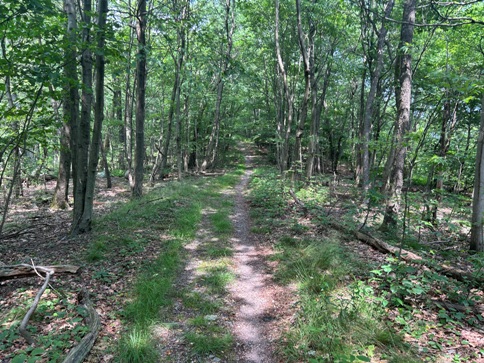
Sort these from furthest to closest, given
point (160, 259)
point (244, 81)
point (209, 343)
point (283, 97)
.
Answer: point (283, 97), point (244, 81), point (160, 259), point (209, 343)

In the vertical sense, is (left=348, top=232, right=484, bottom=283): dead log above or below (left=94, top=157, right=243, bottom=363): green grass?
above

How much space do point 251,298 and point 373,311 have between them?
1979 millimetres

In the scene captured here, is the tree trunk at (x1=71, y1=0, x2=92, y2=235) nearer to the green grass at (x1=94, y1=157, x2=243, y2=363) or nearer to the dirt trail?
the green grass at (x1=94, y1=157, x2=243, y2=363)

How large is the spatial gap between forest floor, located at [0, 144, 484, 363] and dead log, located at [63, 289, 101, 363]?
12 centimetres

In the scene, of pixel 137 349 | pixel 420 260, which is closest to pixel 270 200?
pixel 420 260

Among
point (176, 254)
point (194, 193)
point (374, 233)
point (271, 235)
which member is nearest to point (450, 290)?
point (374, 233)

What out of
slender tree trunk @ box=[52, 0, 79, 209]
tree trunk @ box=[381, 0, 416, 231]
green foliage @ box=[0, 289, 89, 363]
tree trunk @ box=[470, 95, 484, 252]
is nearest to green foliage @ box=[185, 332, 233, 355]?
green foliage @ box=[0, 289, 89, 363]

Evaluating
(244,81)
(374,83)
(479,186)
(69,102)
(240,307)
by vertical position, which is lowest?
(240,307)

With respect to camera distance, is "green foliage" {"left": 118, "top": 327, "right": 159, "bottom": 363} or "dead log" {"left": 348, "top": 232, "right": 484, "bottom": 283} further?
"dead log" {"left": 348, "top": 232, "right": 484, "bottom": 283}

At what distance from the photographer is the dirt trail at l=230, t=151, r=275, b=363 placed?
3.71 m

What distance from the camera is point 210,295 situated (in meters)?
4.95

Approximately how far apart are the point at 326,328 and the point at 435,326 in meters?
1.47

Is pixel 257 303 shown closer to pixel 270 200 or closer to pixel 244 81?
pixel 270 200

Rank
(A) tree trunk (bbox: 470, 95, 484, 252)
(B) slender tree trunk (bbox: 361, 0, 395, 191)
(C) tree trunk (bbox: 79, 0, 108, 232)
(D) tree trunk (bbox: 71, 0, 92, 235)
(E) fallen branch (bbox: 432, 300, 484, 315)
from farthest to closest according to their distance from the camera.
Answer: (B) slender tree trunk (bbox: 361, 0, 395, 191)
(C) tree trunk (bbox: 79, 0, 108, 232)
(D) tree trunk (bbox: 71, 0, 92, 235)
(A) tree trunk (bbox: 470, 95, 484, 252)
(E) fallen branch (bbox: 432, 300, 484, 315)
